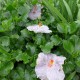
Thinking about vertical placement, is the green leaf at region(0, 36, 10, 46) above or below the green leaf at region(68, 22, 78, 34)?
below

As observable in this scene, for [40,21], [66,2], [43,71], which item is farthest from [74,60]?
[66,2]

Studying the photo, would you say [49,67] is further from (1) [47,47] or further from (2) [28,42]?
(2) [28,42]

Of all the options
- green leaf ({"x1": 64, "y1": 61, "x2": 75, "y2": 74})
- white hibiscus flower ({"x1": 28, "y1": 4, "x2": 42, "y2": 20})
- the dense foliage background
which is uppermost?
white hibiscus flower ({"x1": 28, "y1": 4, "x2": 42, "y2": 20})

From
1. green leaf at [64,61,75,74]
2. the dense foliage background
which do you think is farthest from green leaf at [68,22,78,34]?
green leaf at [64,61,75,74]

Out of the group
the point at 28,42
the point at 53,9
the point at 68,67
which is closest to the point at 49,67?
the point at 68,67

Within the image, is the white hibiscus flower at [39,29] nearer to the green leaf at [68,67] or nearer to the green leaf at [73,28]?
the green leaf at [73,28]

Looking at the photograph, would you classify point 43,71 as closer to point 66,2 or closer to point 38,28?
point 38,28

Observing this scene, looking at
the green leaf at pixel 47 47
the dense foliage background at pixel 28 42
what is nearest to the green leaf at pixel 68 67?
the dense foliage background at pixel 28 42

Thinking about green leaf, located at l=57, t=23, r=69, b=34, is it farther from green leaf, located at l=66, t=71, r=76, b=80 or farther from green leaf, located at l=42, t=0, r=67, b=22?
green leaf, located at l=66, t=71, r=76, b=80
